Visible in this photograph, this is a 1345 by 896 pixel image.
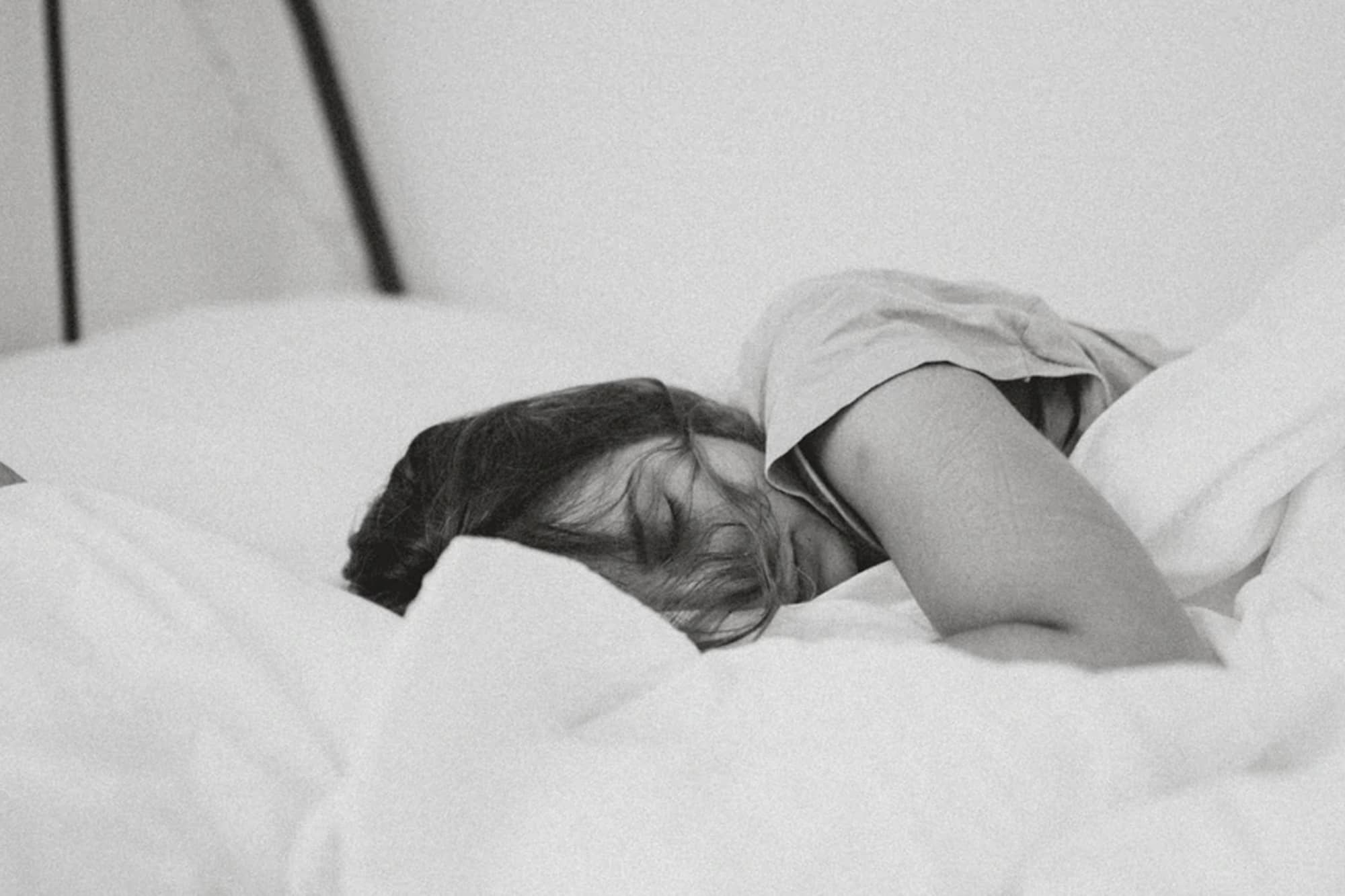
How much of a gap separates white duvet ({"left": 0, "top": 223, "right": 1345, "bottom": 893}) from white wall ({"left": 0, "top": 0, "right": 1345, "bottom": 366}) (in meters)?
0.73

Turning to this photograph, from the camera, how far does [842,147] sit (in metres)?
1.47

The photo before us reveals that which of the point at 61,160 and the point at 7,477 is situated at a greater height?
the point at 61,160

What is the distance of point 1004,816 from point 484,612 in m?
0.20

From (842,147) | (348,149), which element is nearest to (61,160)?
(348,149)

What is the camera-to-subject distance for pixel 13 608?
0.60m

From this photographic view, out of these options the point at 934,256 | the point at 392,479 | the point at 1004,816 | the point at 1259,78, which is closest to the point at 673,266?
the point at 934,256

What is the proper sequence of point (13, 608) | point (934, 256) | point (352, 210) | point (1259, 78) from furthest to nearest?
point (352, 210) → point (934, 256) → point (1259, 78) → point (13, 608)

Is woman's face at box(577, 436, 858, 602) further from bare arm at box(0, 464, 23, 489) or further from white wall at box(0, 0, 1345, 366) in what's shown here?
white wall at box(0, 0, 1345, 366)

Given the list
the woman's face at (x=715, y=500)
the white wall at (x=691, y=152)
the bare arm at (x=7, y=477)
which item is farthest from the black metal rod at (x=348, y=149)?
the woman's face at (x=715, y=500)

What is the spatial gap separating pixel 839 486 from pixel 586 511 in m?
0.15

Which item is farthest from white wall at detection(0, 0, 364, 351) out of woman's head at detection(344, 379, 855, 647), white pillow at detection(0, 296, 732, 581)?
woman's head at detection(344, 379, 855, 647)

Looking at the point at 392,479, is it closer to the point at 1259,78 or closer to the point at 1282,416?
the point at 1282,416

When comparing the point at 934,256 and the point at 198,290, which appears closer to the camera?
the point at 934,256

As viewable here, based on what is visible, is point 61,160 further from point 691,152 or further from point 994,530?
point 994,530
